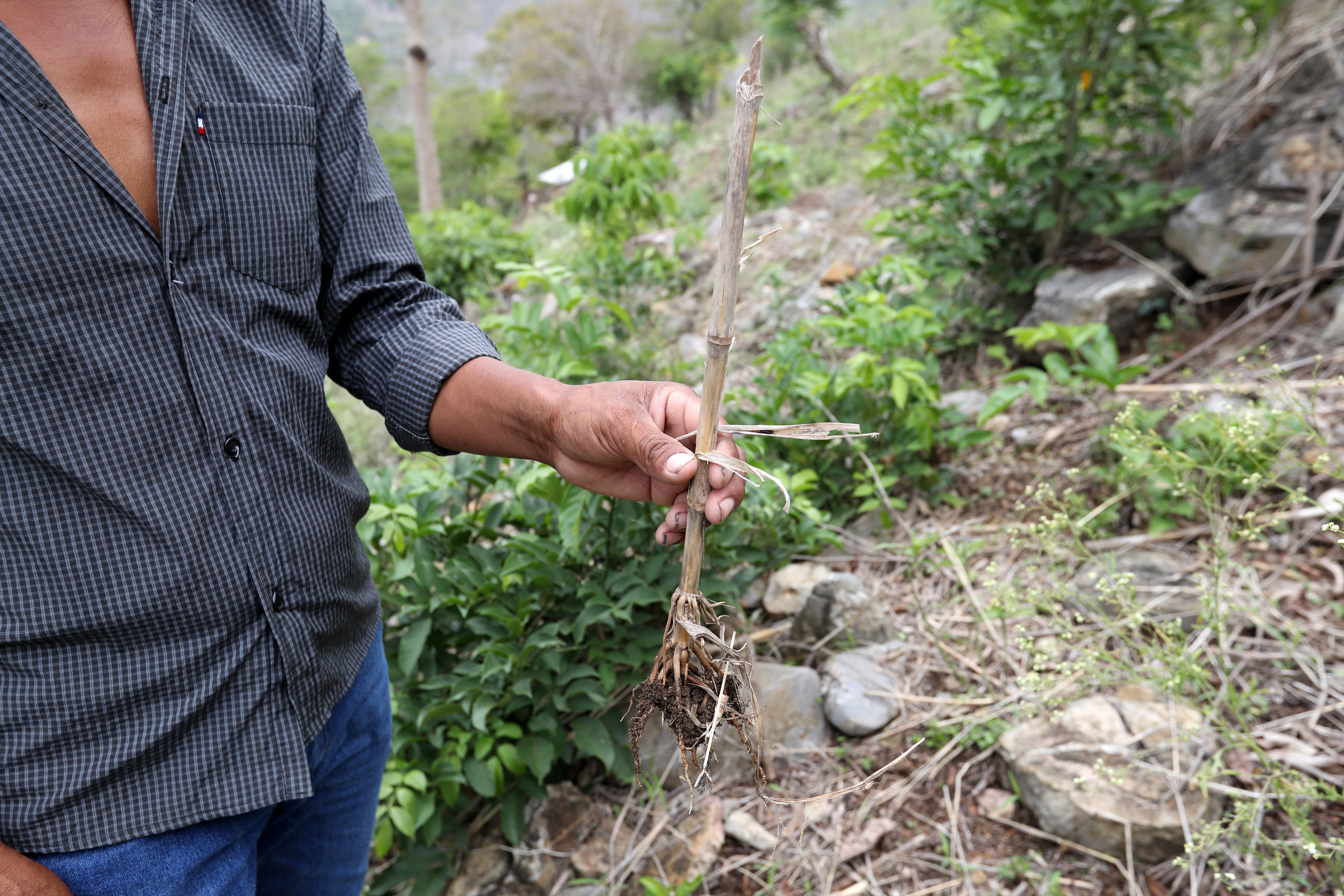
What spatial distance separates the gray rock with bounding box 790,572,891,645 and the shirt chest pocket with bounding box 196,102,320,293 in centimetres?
181

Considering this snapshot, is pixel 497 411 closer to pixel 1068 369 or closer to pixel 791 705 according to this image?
pixel 791 705

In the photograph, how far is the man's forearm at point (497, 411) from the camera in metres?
1.17

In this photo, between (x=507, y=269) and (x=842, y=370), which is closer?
(x=507, y=269)

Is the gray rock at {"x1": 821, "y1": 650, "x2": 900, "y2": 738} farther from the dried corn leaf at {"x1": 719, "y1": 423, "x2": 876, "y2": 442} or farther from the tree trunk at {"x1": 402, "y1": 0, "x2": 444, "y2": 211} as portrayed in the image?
the tree trunk at {"x1": 402, "y1": 0, "x2": 444, "y2": 211}

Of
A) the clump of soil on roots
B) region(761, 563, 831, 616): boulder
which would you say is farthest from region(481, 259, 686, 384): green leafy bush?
the clump of soil on roots

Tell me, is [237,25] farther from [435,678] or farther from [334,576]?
[435,678]

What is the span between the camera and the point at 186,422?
990mm

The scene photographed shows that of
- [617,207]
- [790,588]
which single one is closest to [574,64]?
[617,207]

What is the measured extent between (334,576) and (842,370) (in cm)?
208

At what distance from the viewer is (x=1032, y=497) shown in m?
2.75

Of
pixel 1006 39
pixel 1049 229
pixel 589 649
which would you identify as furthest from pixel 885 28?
pixel 589 649

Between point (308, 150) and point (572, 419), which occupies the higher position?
point (308, 150)

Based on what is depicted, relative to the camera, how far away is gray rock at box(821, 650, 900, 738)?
2.21 metres

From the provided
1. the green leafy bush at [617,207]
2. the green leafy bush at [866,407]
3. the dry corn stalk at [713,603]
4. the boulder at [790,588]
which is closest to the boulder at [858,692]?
the boulder at [790,588]
